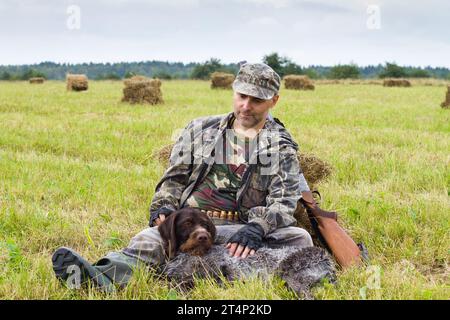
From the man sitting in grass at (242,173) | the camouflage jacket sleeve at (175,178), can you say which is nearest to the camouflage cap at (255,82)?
the man sitting in grass at (242,173)

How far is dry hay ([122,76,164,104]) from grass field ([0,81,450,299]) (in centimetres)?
436

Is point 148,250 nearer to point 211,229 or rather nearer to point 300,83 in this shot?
point 211,229

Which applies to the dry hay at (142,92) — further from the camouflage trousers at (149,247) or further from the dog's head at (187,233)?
the dog's head at (187,233)

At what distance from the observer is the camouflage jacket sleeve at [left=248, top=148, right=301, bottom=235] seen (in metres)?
4.85

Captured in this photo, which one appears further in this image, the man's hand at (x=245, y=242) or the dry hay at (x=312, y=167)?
the dry hay at (x=312, y=167)

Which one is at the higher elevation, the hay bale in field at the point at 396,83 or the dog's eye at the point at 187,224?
the hay bale in field at the point at 396,83

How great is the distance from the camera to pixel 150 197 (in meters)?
7.02

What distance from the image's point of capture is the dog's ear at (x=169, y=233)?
453 centimetres

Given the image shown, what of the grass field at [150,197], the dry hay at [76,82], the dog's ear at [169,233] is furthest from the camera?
the dry hay at [76,82]

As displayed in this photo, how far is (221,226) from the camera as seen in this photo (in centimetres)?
499

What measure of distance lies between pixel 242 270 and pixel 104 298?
0.96 m

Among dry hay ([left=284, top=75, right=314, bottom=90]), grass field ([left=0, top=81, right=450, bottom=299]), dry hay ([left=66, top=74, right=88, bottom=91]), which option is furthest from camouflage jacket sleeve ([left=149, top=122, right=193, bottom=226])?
dry hay ([left=284, top=75, right=314, bottom=90])

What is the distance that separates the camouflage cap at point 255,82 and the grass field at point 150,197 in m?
1.53

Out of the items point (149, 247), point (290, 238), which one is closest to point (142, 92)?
point (290, 238)
